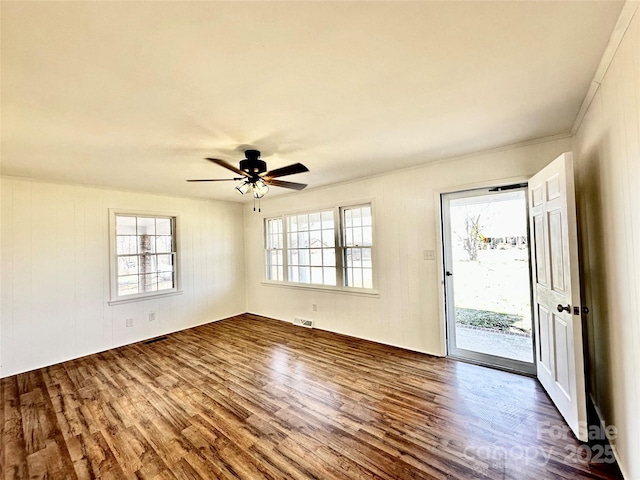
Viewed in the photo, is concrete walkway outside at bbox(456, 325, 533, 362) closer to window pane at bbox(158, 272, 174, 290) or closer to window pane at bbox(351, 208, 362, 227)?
window pane at bbox(351, 208, 362, 227)

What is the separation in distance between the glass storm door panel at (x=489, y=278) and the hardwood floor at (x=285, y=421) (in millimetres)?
322

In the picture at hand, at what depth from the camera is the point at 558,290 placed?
2.16 meters

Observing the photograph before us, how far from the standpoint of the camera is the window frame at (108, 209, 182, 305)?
416cm

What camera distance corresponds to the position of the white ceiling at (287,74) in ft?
3.89

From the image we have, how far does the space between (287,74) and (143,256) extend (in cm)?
428

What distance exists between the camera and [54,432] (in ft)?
7.14

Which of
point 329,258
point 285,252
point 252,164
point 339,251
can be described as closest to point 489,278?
point 339,251

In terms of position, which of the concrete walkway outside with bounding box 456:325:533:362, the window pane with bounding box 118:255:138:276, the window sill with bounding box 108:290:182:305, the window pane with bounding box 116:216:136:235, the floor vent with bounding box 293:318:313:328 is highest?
the window pane with bounding box 116:216:136:235

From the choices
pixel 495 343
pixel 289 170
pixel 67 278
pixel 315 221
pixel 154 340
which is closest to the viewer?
pixel 289 170

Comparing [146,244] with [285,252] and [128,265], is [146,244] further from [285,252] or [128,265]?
[285,252]

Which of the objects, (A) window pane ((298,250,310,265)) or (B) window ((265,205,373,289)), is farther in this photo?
(A) window pane ((298,250,310,265))

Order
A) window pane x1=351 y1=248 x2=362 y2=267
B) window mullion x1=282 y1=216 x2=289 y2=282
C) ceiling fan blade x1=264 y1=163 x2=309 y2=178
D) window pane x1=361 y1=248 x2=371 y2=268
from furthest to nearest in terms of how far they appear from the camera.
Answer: window mullion x1=282 y1=216 x2=289 y2=282, window pane x1=351 y1=248 x2=362 y2=267, window pane x1=361 y1=248 x2=371 y2=268, ceiling fan blade x1=264 y1=163 x2=309 y2=178

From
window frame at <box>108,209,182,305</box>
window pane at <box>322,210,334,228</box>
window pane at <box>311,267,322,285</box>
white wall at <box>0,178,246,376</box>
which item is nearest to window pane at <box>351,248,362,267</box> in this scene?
window pane at <box>322,210,334,228</box>

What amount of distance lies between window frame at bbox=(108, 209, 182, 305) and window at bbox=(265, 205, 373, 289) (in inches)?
65.3
